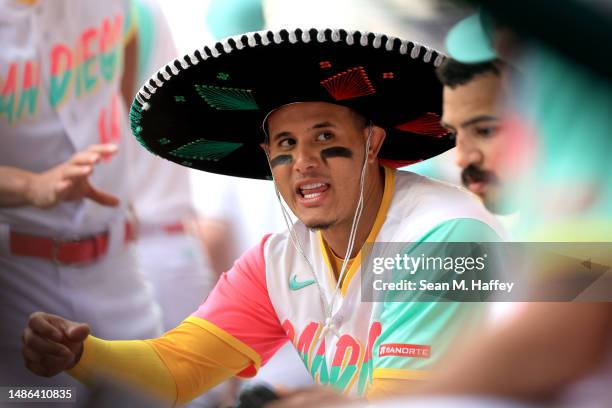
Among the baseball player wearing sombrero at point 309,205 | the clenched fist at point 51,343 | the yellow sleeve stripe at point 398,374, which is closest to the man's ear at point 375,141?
the baseball player wearing sombrero at point 309,205

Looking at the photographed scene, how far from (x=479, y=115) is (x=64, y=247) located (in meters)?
1.21

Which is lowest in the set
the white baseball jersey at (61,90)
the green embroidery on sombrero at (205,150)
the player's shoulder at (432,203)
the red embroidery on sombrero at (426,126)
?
the player's shoulder at (432,203)

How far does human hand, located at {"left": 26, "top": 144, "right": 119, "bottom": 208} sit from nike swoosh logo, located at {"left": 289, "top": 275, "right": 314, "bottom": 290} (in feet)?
2.09

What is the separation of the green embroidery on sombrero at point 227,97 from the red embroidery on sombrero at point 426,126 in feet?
1.20

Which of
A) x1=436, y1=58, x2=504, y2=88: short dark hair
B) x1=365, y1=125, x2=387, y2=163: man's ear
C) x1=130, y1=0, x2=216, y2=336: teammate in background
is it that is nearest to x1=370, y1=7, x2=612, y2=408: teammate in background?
x1=436, y1=58, x2=504, y2=88: short dark hair

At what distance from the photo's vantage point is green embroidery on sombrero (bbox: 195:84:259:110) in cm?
209

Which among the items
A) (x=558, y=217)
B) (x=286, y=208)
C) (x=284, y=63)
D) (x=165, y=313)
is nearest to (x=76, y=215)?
(x=165, y=313)

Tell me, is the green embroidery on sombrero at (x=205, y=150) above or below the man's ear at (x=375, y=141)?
above

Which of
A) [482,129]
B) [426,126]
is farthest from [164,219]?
[482,129]

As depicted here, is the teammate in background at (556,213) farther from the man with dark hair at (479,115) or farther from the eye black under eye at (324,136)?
the eye black under eye at (324,136)

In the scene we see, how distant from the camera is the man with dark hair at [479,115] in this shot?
6.64ft

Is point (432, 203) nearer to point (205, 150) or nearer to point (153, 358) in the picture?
point (205, 150)

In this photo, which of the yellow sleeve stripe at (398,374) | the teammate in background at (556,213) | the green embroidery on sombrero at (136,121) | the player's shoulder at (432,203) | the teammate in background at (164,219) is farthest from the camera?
the teammate in background at (164,219)

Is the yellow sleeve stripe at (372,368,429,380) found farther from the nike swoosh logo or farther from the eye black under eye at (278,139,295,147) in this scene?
the eye black under eye at (278,139,295,147)
